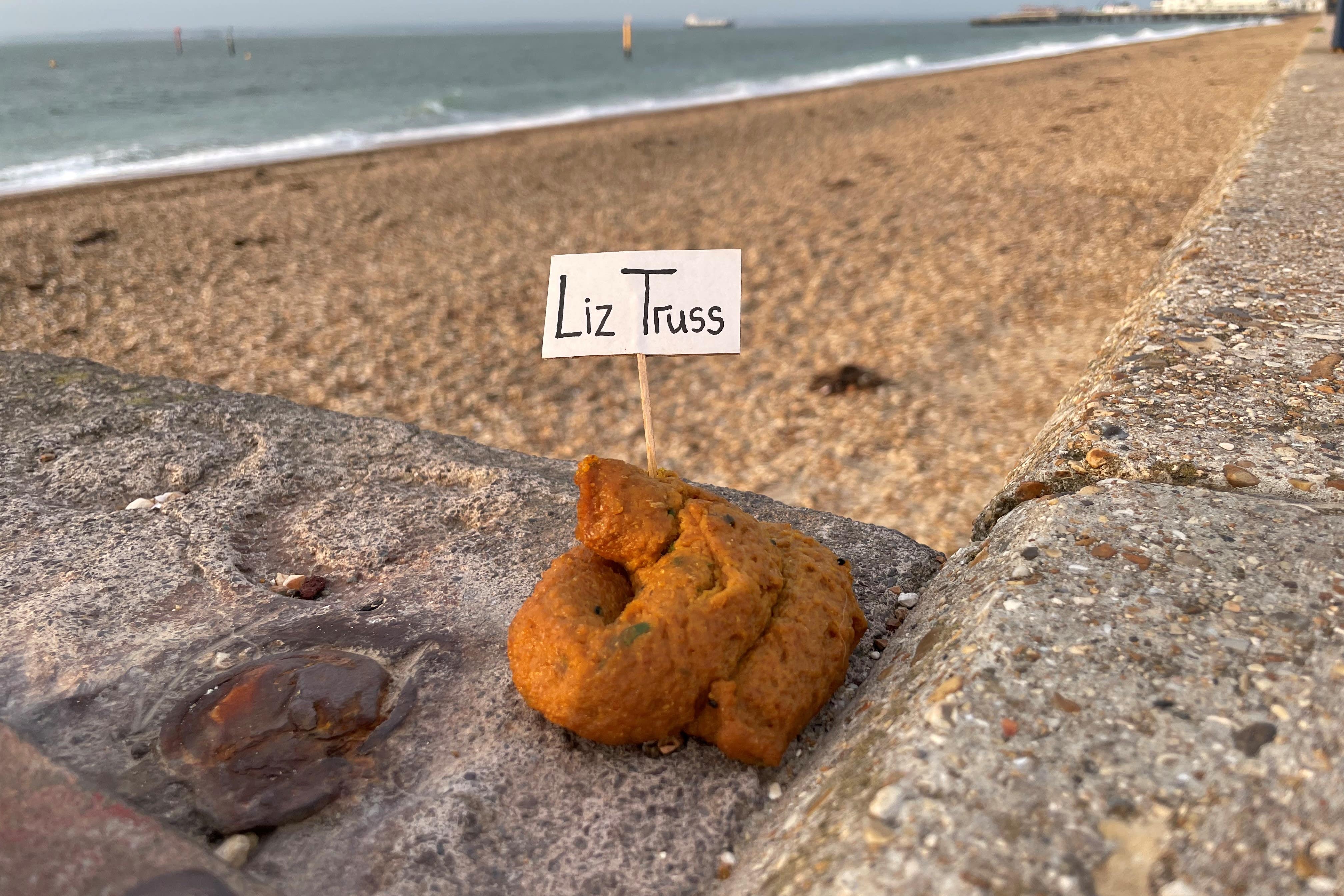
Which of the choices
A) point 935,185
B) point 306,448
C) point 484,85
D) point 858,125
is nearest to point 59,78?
point 484,85

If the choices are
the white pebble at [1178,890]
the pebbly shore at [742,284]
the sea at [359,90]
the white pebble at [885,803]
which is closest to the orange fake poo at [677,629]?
the white pebble at [885,803]

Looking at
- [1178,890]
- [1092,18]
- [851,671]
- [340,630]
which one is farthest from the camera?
[1092,18]

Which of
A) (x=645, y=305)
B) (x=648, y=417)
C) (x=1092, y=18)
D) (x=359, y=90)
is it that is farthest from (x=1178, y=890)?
(x=1092, y=18)

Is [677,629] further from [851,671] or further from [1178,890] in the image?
[1178,890]

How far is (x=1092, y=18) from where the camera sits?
10362 cm

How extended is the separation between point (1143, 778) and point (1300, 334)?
159 centimetres

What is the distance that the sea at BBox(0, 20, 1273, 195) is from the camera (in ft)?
51.6

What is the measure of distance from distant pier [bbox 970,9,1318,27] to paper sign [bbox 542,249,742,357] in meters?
99.7

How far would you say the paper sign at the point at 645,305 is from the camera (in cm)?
176

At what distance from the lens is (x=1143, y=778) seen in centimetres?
103

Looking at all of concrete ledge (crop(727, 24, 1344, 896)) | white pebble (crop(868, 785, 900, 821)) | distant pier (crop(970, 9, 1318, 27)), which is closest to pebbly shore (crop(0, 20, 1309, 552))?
concrete ledge (crop(727, 24, 1344, 896))

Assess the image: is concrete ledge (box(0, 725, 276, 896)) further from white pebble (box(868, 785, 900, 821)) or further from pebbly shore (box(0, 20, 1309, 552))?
pebbly shore (box(0, 20, 1309, 552))

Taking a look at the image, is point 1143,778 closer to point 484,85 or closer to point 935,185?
point 935,185

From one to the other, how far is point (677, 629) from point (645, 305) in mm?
723
